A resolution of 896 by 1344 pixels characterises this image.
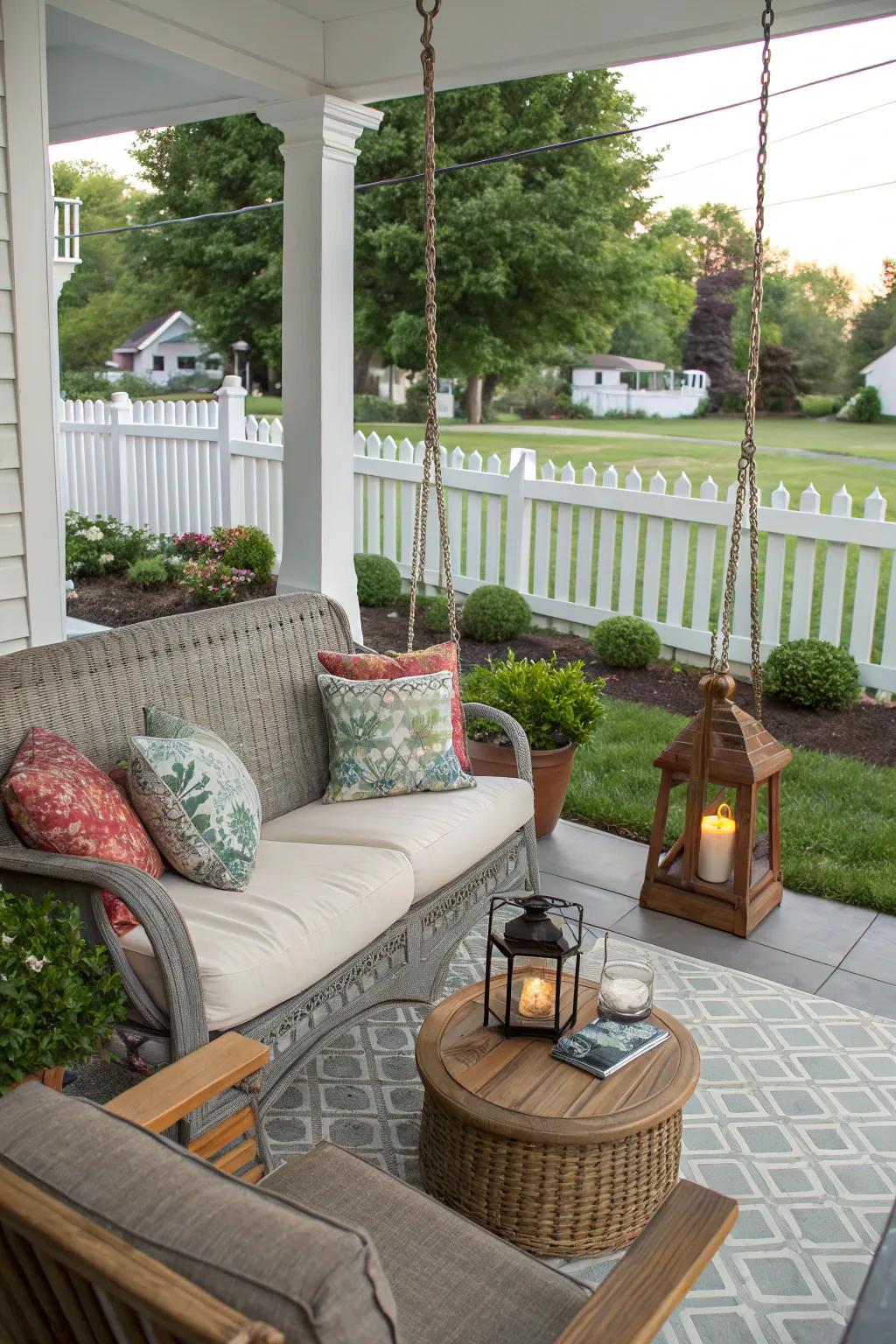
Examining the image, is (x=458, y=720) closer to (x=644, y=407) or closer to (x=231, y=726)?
(x=231, y=726)

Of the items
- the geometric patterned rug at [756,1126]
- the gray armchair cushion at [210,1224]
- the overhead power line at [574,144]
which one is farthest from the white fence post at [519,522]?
the gray armchair cushion at [210,1224]

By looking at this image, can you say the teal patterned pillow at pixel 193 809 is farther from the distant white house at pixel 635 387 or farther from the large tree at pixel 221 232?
the distant white house at pixel 635 387

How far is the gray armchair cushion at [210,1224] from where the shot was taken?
3.23 ft

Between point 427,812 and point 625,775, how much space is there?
5.89ft

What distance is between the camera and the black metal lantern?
7.43ft

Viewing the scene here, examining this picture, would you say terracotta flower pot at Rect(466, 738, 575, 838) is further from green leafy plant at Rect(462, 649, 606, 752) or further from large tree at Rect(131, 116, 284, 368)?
large tree at Rect(131, 116, 284, 368)

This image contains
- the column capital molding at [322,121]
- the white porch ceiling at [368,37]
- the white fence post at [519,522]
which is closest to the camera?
the white porch ceiling at [368,37]

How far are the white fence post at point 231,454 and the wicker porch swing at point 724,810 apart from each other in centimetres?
505

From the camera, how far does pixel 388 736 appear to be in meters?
3.25

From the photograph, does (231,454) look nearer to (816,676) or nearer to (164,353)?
(816,676)

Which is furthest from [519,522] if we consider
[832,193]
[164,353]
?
[164,353]

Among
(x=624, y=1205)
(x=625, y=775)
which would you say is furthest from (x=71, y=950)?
(x=625, y=775)

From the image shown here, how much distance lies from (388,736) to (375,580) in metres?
4.22

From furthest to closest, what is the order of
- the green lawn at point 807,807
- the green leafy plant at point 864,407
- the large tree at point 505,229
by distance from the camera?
the large tree at point 505,229, the green leafy plant at point 864,407, the green lawn at point 807,807
